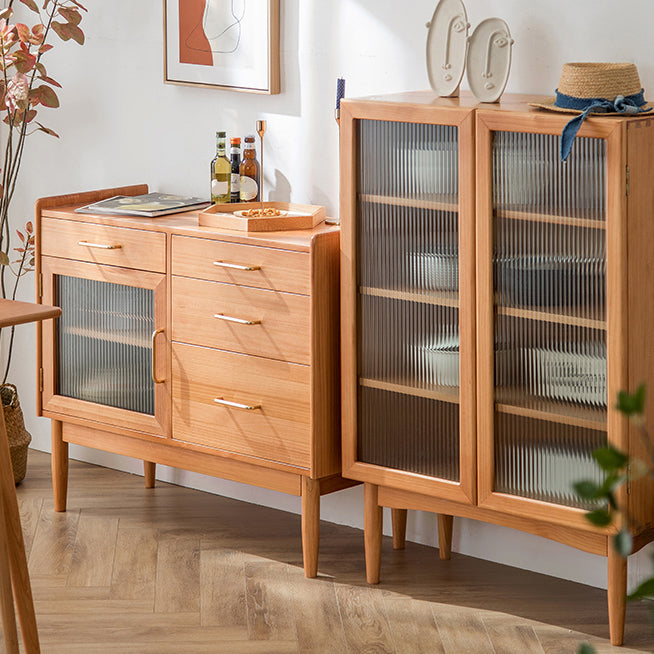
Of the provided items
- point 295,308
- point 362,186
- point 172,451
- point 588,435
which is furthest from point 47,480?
point 588,435

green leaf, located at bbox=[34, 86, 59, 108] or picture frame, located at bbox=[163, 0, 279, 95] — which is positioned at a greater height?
picture frame, located at bbox=[163, 0, 279, 95]

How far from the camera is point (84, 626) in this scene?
108 inches

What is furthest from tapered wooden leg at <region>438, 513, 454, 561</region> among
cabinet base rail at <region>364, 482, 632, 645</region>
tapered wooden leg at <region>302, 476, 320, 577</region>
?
tapered wooden leg at <region>302, 476, 320, 577</region>

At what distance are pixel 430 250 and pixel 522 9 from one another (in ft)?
2.39

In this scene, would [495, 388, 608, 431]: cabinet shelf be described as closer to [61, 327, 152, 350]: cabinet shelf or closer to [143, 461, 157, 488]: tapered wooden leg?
[61, 327, 152, 350]: cabinet shelf

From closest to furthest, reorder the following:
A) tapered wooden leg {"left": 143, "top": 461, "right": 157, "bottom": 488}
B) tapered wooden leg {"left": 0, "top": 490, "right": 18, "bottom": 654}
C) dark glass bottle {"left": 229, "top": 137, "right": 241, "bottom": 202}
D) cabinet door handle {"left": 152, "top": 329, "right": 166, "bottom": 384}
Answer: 1. tapered wooden leg {"left": 0, "top": 490, "right": 18, "bottom": 654}
2. cabinet door handle {"left": 152, "top": 329, "right": 166, "bottom": 384}
3. dark glass bottle {"left": 229, "top": 137, "right": 241, "bottom": 202}
4. tapered wooden leg {"left": 143, "top": 461, "right": 157, "bottom": 488}

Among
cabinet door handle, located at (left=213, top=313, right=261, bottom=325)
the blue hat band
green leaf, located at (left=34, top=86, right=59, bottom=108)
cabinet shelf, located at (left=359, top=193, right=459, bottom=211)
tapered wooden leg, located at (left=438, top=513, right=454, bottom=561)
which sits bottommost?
tapered wooden leg, located at (left=438, top=513, right=454, bottom=561)

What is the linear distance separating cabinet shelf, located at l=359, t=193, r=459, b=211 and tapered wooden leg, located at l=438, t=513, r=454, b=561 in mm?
979

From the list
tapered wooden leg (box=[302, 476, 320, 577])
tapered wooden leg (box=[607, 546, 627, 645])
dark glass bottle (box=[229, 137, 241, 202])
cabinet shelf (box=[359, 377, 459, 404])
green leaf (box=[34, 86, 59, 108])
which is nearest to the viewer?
tapered wooden leg (box=[607, 546, 627, 645])

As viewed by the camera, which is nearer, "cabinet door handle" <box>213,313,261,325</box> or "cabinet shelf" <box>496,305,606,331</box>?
"cabinet shelf" <box>496,305,606,331</box>

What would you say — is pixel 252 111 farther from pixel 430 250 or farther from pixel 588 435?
pixel 588 435

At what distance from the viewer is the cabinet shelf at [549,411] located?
2541mm

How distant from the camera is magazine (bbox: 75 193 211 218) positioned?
3.37 metres

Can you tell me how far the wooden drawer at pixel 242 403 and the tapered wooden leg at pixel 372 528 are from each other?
0.66ft
